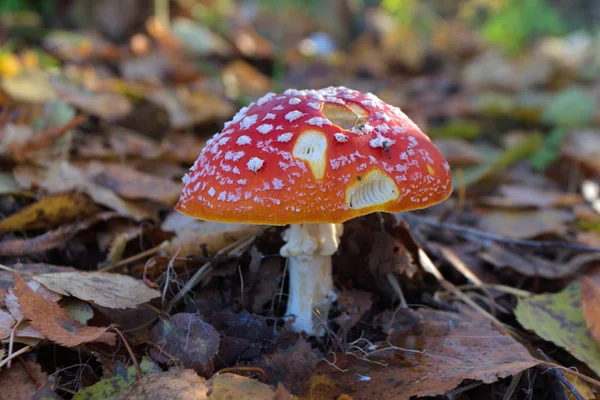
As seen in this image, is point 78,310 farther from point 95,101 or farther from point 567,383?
point 95,101

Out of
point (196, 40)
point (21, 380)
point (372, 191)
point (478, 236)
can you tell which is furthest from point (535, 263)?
point (196, 40)

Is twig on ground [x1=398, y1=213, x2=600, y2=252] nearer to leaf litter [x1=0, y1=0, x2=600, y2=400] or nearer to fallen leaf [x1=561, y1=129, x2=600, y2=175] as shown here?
leaf litter [x1=0, y1=0, x2=600, y2=400]

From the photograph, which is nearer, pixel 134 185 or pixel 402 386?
pixel 402 386

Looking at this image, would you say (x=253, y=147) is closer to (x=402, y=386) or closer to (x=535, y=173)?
(x=402, y=386)

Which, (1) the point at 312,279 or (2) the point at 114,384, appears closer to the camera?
(2) the point at 114,384

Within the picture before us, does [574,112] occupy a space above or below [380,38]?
below

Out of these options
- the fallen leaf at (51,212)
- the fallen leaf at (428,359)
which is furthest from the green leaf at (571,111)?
the fallen leaf at (51,212)

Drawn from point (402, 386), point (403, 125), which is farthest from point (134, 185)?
point (402, 386)
